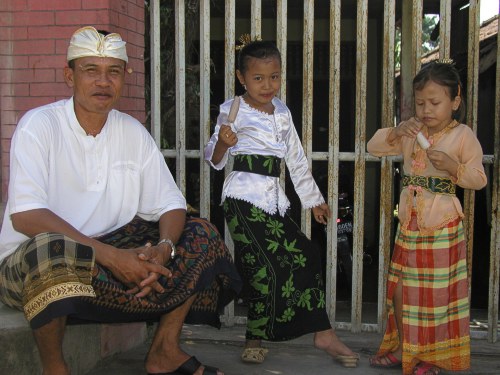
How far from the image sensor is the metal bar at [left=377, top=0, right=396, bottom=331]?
3939 mm

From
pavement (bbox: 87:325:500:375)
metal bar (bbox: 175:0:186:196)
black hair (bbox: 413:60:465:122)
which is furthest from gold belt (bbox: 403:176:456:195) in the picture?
metal bar (bbox: 175:0:186:196)

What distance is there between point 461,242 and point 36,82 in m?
2.43

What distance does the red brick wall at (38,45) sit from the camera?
12.0 ft

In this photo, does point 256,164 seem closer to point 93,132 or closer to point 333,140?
point 333,140

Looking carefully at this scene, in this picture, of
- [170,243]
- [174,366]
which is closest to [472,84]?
[170,243]

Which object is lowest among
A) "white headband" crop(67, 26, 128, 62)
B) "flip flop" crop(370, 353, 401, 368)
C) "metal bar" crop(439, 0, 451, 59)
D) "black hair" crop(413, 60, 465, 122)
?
"flip flop" crop(370, 353, 401, 368)

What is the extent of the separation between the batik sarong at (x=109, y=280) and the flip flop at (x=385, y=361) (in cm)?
87

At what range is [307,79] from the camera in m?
4.00

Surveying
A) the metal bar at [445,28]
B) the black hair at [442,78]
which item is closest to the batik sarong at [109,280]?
the black hair at [442,78]

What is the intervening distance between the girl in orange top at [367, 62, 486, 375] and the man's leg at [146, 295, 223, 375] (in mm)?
1120

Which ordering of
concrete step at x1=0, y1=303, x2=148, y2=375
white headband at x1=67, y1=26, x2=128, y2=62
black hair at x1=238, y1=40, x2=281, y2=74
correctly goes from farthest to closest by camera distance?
1. black hair at x1=238, y1=40, x2=281, y2=74
2. white headband at x1=67, y1=26, x2=128, y2=62
3. concrete step at x1=0, y1=303, x2=148, y2=375

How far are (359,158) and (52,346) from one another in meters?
2.18

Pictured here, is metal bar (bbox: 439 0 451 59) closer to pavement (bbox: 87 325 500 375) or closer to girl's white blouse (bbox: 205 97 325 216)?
girl's white blouse (bbox: 205 97 325 216)

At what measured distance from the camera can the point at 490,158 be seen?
3.91 m
